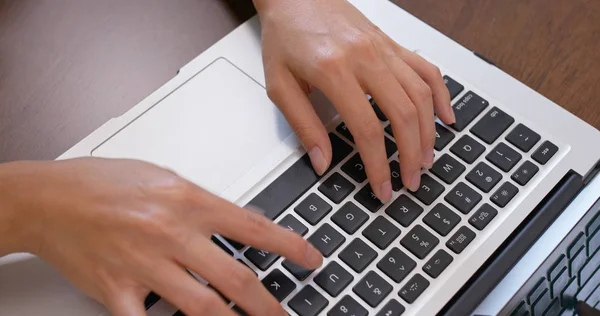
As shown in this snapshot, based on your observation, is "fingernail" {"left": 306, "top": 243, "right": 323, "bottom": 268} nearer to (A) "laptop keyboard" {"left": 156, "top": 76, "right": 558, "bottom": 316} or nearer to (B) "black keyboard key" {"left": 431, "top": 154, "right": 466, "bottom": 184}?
(A) "laptop keyboard" {"left": 156, "top": 76, "right": 558, "bottom": 316}

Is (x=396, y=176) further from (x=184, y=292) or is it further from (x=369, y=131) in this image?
(x=184, y=292)

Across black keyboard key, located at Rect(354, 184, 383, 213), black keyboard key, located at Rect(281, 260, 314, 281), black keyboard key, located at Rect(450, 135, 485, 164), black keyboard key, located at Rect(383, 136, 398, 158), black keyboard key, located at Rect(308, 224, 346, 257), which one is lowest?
black keyboard key, located at Rect(281, 260, 314, 281)

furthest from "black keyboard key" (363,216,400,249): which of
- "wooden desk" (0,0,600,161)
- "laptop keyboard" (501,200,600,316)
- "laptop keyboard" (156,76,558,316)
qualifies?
"wooden desk" (0,0,600,161)

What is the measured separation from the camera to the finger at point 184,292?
47 cm

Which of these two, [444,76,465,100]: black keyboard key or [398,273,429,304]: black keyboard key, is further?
[444,76,465,100]: black keyboard key

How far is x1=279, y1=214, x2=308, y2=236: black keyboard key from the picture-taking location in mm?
521

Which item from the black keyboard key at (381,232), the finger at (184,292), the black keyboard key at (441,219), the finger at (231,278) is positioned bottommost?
the finger at (184,292)

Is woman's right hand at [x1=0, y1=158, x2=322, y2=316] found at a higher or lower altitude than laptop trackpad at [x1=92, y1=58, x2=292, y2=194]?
lower

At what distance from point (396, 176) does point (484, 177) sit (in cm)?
7

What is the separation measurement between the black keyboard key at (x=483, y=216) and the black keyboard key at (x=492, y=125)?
7 centimetres

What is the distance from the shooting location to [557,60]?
0.68m

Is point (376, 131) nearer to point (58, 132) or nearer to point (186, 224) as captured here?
point (186, 224)

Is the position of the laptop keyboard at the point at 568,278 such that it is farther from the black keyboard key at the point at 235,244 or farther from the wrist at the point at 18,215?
the wrist at the point at 18,215

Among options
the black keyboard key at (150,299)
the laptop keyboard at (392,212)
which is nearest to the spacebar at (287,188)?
the laptop keyboard at (392,212)
